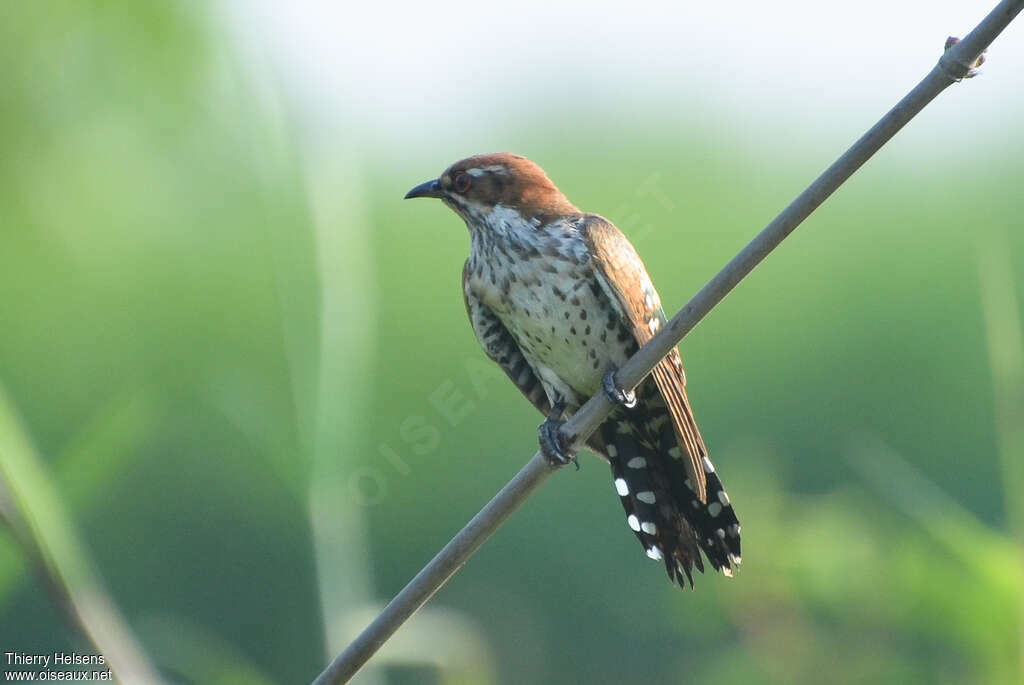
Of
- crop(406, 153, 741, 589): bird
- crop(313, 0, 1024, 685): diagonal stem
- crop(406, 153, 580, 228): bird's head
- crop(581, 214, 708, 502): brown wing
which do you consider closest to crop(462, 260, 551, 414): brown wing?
crop(406, 153, 741, 589): bird

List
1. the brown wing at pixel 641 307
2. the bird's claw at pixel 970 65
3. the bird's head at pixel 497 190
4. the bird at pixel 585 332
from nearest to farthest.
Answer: the bird's claw at pixel 970 65, the brown wing at pixel 641 307, the bird at pixel 585 332, the bird's head at pixel 497 190

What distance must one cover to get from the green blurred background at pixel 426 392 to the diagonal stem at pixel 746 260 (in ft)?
1.75

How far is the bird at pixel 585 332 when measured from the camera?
3168mm

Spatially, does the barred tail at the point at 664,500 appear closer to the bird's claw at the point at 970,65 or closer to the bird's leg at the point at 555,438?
the bird's leg at the point at 555,438

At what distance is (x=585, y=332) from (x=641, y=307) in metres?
0.18

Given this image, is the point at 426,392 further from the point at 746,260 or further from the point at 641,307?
the point at 746,260

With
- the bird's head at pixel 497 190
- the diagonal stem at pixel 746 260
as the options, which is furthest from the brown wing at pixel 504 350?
the diagonal stem at pixel 746 260

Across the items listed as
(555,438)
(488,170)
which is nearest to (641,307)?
(555,438)

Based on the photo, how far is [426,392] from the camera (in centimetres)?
466

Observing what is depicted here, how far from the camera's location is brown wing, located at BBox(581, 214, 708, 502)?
3039 millimetres

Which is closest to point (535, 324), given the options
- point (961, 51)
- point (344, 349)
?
point (344, 349)

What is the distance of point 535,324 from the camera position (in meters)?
3.37

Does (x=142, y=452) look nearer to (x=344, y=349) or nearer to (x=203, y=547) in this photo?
(x=203, y=547)

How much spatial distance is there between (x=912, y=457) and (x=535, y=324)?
1.52 m
